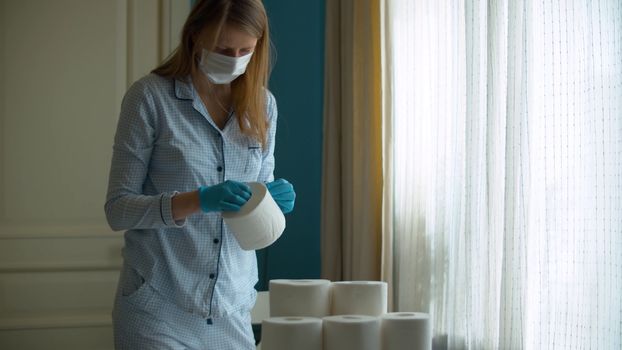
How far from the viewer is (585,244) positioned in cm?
209

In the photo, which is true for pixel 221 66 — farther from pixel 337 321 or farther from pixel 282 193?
pixel 337 321

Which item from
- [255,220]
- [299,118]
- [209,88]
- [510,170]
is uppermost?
[299,118]

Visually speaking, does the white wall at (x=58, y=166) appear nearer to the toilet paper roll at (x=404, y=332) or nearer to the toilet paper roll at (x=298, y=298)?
the toilet paper roll at (x=298, y=298)

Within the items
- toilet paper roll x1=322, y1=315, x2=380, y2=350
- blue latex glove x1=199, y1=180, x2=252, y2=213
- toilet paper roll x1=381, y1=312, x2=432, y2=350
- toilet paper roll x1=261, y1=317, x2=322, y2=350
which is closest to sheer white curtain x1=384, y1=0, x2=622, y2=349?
toilet paper roll x1=381, y1=312, x2=432, y2=350

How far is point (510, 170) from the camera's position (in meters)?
2.34

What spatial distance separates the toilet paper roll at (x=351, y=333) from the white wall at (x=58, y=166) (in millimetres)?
1820

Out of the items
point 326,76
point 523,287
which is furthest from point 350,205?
point 523,287

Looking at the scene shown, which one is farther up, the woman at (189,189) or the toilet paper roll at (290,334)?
the woman at (189,189)

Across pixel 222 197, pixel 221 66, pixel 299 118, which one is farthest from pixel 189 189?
pixel 299 118

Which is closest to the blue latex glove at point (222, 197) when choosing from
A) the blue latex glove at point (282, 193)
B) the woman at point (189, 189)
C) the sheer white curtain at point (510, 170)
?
the woman at point (189, 189)

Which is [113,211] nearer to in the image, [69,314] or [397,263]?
[397,263]

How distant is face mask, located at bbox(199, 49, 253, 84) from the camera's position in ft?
5.18

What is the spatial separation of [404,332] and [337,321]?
14 centimetres

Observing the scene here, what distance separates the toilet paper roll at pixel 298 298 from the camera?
74.2 inches
